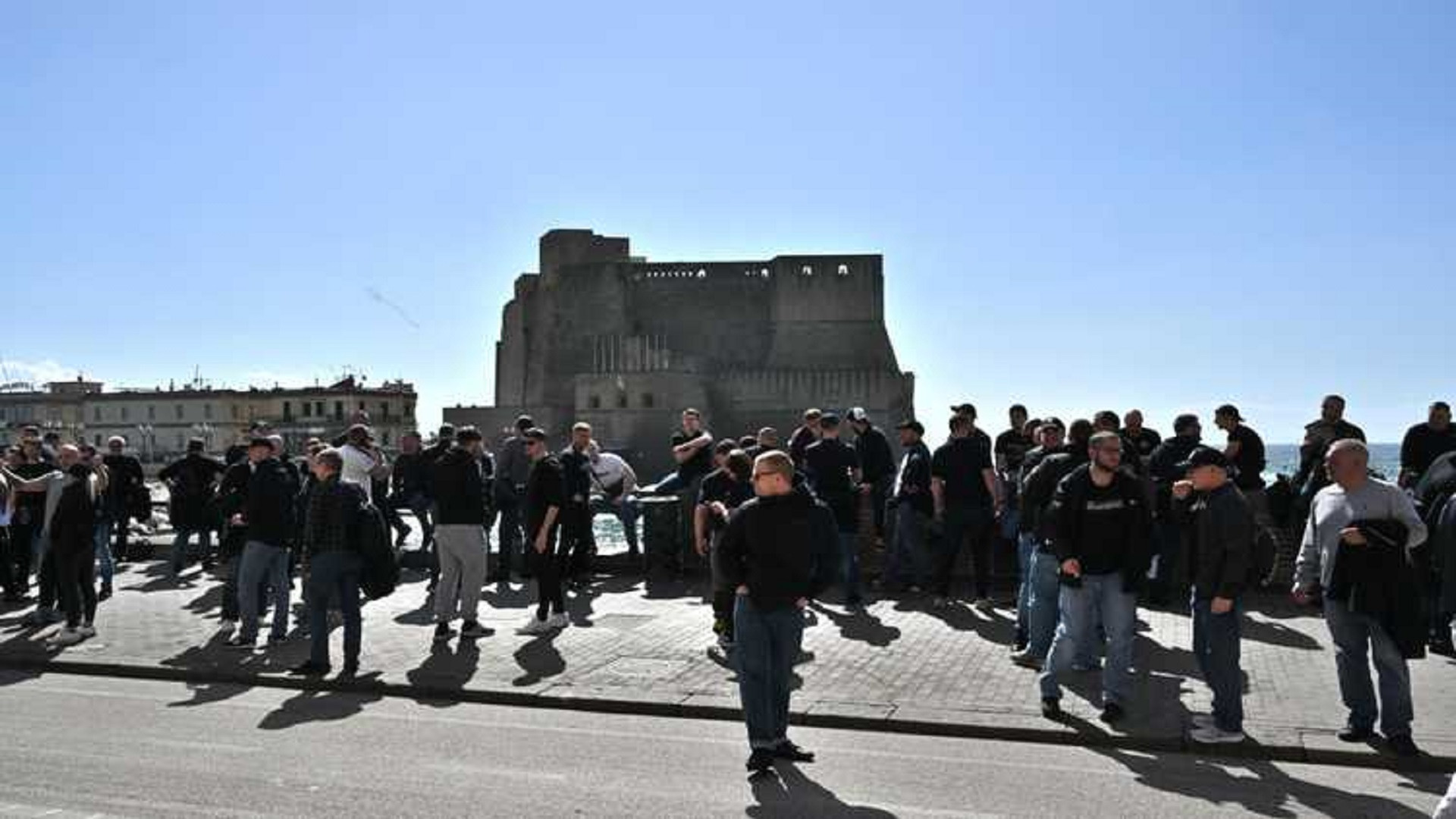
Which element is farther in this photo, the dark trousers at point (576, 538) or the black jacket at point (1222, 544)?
the dark trousers at point (576, 538)

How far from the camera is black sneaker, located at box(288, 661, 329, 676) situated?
934cm

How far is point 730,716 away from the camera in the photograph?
315 inches

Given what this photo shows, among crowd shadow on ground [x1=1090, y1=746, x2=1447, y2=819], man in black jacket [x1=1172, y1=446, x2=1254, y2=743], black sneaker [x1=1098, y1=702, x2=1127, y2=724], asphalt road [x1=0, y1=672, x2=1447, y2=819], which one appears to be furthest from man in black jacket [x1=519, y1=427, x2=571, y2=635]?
man in black jacket [x1=1172, y1=446, x2=1254, y2=743]

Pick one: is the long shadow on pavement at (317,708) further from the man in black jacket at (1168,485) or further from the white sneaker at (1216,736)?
the man in black jacket at (1168,485)

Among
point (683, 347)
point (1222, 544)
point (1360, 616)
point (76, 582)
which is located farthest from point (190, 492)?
point (683, 347)

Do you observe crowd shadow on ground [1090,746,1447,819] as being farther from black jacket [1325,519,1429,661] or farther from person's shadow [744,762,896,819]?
person's shadow [744,762,896,819]

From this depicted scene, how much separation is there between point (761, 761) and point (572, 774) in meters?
1.01

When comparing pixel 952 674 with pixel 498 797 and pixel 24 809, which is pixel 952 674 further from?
pixel 24 809

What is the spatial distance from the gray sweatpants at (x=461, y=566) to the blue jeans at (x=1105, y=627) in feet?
17.0

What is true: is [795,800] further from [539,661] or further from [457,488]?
[457,488]

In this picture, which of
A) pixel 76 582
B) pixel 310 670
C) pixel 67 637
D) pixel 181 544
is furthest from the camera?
pixel 181 544

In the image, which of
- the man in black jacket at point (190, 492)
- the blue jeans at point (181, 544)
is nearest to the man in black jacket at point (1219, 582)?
the man in black jacket at point (190, 492)

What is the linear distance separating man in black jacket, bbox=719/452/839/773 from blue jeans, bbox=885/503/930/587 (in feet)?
18.9

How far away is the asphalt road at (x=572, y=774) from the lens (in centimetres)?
604
